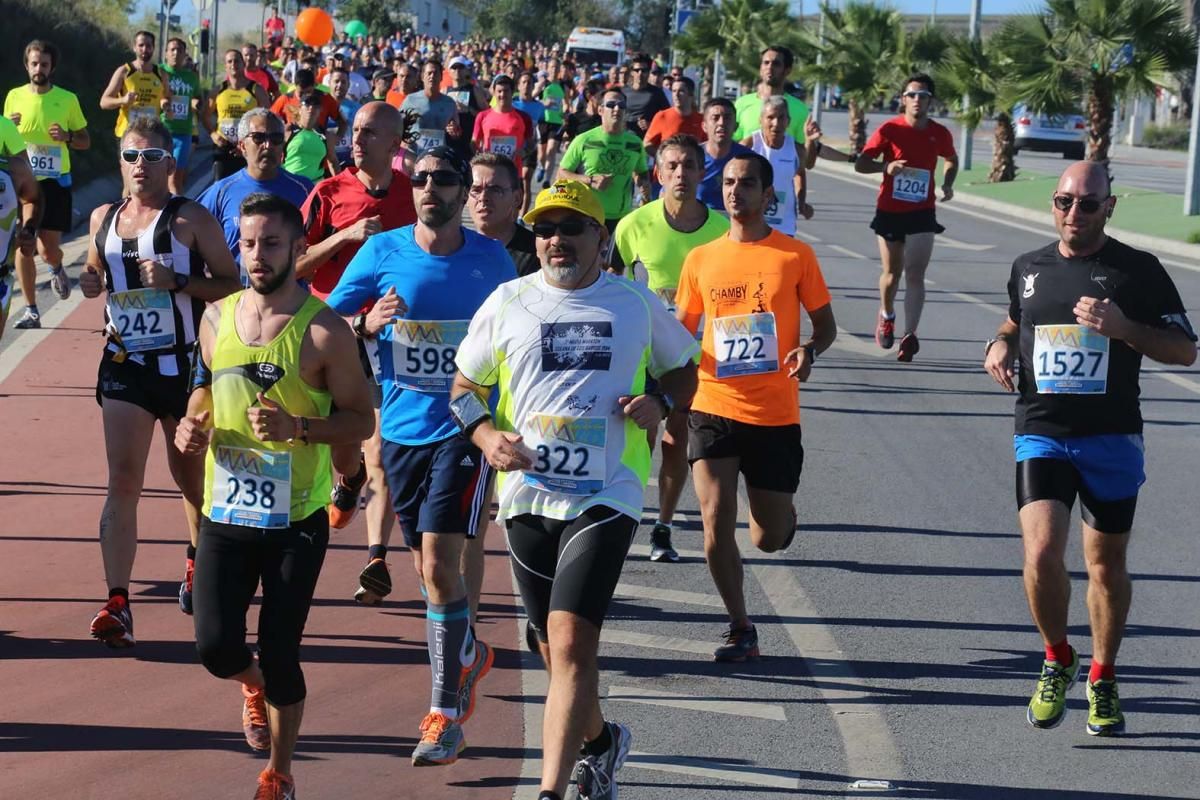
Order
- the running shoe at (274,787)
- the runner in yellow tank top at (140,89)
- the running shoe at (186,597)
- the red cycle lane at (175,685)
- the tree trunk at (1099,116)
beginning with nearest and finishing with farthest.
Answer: the running shoe at (274,787) < the red cycle lane at (175,685) < the running shoe at (186,597) < the runner in yellow tank top at (140,89) < the tree trunk at (1099,116)

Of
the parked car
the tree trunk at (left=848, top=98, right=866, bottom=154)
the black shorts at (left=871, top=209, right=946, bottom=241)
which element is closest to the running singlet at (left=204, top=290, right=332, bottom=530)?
the black shorts at (left=871, top=209, right=946, bottom=241)

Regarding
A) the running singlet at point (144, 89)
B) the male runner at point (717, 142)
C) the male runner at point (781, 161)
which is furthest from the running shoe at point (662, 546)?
the running singlet at point (144, 89)

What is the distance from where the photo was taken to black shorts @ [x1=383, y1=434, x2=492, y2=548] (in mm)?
6453

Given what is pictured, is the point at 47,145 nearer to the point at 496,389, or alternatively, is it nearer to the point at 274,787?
the point at 496,389

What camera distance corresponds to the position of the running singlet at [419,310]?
667 cm

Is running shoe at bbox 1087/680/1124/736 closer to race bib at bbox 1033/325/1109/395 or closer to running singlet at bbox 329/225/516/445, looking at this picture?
race bib at bbox 1033/325/1109/395

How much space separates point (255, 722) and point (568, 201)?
1982 millimetres

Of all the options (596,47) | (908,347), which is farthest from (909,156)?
(596,47)

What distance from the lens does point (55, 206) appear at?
14766 millimetres

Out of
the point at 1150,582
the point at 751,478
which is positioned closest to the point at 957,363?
the point at 1150,582

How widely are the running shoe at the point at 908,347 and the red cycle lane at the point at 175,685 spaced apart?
20.2 feet

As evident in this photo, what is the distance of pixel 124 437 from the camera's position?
7465mm

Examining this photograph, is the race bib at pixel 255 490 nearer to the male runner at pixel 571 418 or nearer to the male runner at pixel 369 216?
the male runner at pixel 571 418

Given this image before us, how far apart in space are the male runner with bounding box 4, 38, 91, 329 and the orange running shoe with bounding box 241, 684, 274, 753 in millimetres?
9007
